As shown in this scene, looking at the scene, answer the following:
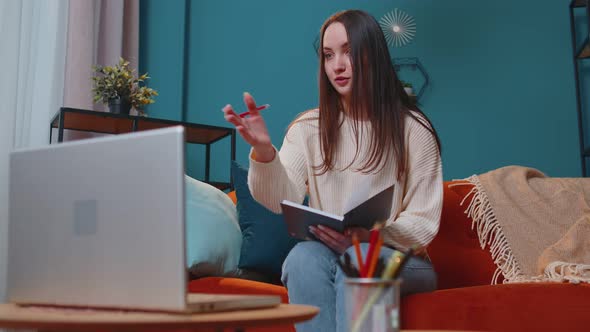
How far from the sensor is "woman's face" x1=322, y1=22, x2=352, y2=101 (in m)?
1.62

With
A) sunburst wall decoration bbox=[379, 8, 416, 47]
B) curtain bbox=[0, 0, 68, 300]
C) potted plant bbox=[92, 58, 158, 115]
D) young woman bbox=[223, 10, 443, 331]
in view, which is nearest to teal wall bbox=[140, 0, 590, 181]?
sunburst wall decoration bbox=[379, 8, 416, 47]

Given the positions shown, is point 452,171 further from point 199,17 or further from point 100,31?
point 100,31

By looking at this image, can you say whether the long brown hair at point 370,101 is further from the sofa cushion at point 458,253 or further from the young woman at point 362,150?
the sofa cushion at point 458,253

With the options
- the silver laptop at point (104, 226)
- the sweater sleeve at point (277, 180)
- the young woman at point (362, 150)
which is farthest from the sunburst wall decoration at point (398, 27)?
the silver laptop at point (104, 226)

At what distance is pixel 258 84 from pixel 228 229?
1220 millimetres

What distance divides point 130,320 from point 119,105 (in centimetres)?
193

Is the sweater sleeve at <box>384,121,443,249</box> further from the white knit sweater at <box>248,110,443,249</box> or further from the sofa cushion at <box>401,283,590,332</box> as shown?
the sofa cushion at <box>401,283,590,332</box>

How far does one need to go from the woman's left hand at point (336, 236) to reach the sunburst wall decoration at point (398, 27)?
5.85ft

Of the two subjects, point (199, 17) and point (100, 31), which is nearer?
point (100, 31)

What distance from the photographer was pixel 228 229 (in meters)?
1.89

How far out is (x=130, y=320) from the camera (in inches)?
24.9

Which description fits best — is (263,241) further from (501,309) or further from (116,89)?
(116,89)

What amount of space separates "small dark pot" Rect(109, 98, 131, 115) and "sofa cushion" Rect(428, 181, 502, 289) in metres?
1.25

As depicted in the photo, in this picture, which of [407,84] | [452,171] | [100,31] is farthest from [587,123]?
[100,31]
